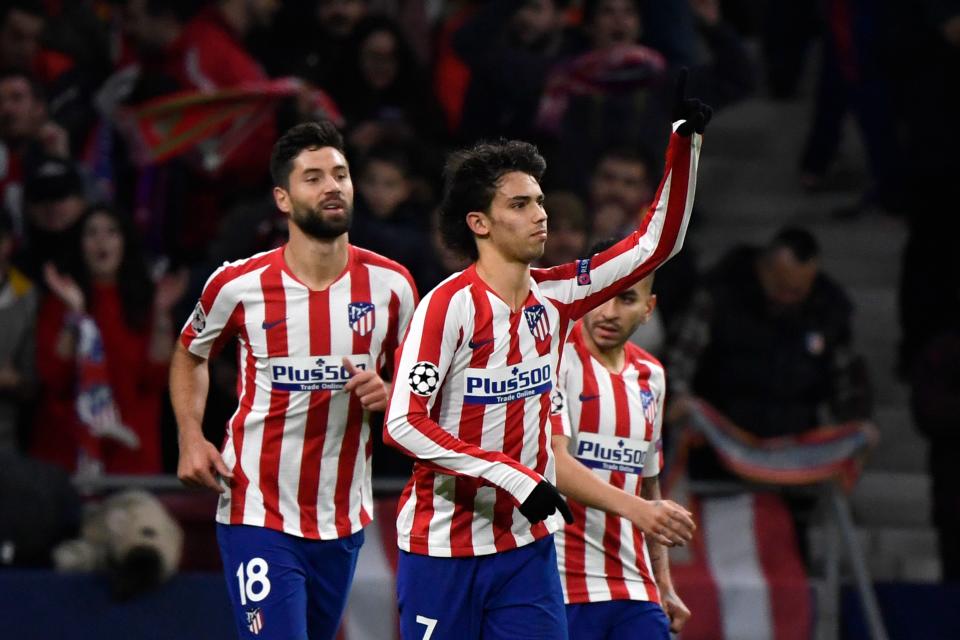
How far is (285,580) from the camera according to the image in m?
5.60

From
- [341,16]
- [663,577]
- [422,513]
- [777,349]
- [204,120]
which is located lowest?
[663,577]

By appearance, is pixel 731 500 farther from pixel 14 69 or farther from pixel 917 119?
pixel 14 69

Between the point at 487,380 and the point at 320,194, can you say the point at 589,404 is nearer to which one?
the point at 487,380

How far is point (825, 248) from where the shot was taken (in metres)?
10.5

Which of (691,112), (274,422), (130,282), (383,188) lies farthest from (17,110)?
(691,112)

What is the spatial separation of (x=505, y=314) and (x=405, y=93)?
4939 mm

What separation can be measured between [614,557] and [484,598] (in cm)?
70

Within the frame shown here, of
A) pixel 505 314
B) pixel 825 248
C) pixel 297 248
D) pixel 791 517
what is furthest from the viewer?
pixel 825 248

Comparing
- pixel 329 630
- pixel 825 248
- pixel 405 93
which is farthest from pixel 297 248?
pixel 825 248

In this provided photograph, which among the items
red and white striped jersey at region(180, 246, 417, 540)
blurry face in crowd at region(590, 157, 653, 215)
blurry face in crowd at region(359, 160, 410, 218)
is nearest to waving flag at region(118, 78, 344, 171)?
blurry face in crowd at region(359, 160, 410, 218)

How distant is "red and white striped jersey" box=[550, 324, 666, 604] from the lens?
5805 millimetres

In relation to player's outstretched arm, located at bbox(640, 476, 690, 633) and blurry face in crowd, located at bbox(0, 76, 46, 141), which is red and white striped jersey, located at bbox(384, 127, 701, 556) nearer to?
player's outstretched arm, located at bbox(640, 476, 690, 633)

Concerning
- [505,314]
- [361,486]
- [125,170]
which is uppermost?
[125,170]

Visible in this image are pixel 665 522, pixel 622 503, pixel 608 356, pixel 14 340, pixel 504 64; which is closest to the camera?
pixel 665 522
